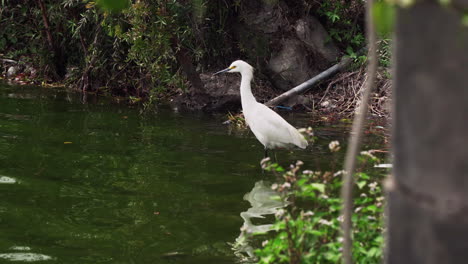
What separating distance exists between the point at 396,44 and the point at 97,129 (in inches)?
272

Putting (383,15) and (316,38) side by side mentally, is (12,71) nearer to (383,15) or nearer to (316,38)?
(316,38)

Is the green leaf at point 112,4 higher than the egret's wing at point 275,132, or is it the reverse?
the green leaf at point 112,4

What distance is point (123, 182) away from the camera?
18.1 ft

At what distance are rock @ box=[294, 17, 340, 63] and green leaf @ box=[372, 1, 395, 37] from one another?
30.6ft

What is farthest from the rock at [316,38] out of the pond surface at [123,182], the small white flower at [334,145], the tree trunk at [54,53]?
the small white flower at [334,145]

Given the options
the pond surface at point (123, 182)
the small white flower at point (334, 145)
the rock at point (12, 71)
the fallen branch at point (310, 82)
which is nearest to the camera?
the small white flower at point (334, 145)

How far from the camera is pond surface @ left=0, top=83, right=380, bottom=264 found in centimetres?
397

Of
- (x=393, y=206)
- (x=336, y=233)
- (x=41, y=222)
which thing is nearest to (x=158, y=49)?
(x=41, y=222)

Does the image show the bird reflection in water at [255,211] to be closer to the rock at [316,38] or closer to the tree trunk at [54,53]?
the rock at [316,38]

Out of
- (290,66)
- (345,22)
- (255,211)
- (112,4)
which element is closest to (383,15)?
(112,4)

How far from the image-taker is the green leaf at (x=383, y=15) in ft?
3.09

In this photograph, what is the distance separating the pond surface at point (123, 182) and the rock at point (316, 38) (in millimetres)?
1795

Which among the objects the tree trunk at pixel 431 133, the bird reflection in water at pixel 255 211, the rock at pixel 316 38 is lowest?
the bird reflection in water at pixel 255 211

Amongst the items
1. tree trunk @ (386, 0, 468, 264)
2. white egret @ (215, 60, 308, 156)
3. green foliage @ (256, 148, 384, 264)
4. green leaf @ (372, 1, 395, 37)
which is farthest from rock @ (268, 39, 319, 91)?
green leaf @ (372, 1, 395, 37)
